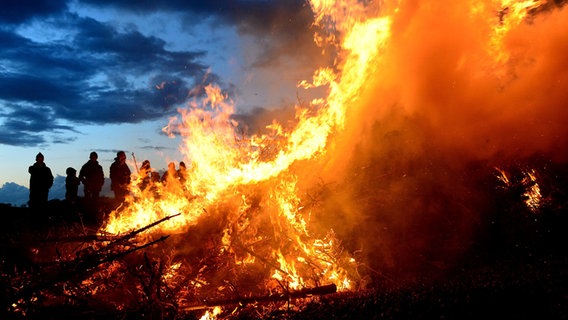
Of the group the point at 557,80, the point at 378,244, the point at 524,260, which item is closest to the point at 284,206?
the point at 378,244

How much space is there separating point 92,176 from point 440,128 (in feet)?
38.2

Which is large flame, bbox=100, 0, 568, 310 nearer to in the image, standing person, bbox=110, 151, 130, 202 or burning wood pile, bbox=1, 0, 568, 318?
burning wood pile, bbox=1, 0, 568, 318

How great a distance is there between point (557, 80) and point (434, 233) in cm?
438

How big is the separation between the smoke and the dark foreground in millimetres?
648

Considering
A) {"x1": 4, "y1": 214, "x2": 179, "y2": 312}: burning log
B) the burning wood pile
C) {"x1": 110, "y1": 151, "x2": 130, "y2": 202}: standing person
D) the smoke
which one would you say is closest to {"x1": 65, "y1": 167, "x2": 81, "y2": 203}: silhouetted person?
{"x1": 110, "y1": 151, "x2": 130, "y2": 202}: standing person

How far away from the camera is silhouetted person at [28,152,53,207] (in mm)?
11234

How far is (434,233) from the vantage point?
6953 millimetres

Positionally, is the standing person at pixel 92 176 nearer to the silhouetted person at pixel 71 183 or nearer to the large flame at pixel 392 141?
the silhouetted person at pixel 71 183

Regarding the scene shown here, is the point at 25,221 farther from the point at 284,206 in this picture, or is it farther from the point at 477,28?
the point at 477,28

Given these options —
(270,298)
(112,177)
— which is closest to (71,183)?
(112,177)

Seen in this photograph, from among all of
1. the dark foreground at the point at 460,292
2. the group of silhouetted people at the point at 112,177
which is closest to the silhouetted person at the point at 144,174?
the group of silhouetted people at the point at 112,177

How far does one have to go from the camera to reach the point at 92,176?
12789mm

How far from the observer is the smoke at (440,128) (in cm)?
711

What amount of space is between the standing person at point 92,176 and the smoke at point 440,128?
8.94 meters
